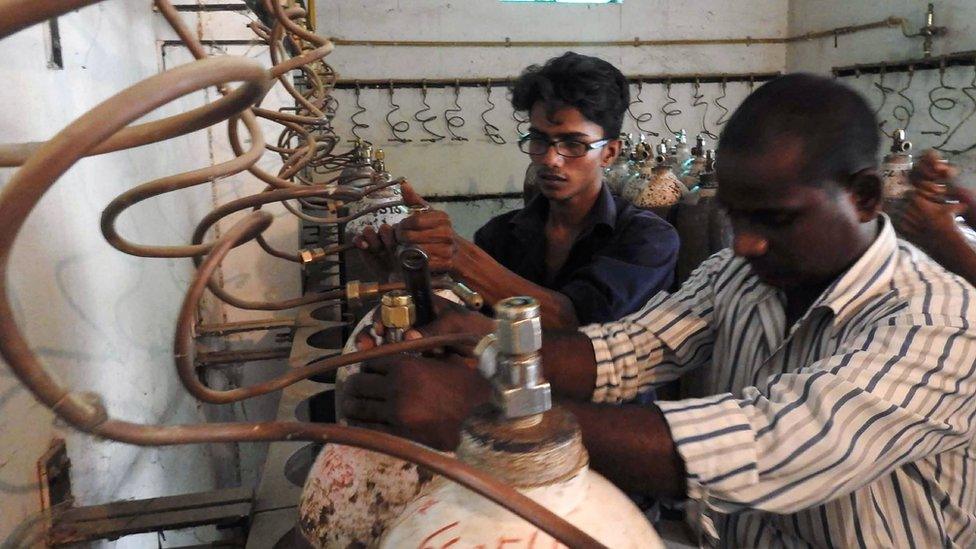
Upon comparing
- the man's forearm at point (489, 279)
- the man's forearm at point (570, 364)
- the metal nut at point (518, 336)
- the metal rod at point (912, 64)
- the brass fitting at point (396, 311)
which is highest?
the metal rod at point (912, 64)

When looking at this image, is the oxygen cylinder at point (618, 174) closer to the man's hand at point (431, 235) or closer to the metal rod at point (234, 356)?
the metal rod at point (234, 356)

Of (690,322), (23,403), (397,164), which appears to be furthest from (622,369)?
(397,164)

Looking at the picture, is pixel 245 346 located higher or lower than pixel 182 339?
lower

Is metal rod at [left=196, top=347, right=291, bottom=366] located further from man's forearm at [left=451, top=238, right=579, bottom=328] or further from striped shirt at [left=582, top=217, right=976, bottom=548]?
striped shirt at [left=582, top=217, right=976, bottom=548]

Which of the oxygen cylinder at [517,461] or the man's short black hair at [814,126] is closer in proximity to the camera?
the oxygen cylinder at [517,461]

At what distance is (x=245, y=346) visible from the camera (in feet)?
6.46

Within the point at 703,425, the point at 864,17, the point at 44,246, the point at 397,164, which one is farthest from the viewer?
the point at 397,164

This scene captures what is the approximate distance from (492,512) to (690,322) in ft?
2.11

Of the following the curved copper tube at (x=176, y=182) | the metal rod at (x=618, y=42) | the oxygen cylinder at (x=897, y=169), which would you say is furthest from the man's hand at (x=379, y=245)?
the metal rod at (x=618, y=42)

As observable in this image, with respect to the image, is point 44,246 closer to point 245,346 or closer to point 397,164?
point 245,346

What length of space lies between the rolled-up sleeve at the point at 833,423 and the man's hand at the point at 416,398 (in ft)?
0.63

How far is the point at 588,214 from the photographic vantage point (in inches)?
56.6

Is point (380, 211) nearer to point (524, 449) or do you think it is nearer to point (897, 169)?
point (524, 449)

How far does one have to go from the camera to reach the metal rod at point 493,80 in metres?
4.30
